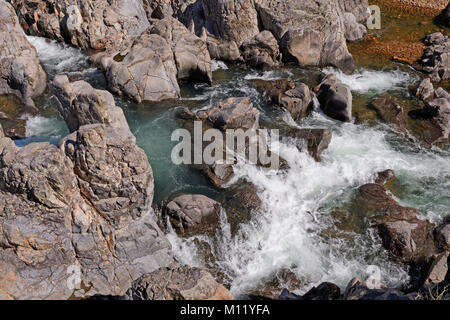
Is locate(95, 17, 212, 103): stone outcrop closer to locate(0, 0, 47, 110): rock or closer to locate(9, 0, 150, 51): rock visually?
locate(9, 0, 150, 51): rock

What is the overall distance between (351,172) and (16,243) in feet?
50.7

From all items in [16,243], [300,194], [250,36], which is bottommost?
[300,194]

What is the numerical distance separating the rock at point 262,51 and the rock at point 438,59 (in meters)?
10.7

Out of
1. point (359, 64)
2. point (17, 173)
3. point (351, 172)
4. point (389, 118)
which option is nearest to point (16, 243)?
point (17, 173)

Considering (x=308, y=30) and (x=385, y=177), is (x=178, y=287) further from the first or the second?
(x=308, y=30)

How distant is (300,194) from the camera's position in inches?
787

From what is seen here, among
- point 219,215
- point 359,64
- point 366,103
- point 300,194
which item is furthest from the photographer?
point 359,64

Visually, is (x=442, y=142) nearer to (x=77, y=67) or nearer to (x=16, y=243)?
(x=16, y=243)

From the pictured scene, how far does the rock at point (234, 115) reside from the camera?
22.3 m

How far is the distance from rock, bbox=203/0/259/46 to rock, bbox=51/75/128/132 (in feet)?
46.3

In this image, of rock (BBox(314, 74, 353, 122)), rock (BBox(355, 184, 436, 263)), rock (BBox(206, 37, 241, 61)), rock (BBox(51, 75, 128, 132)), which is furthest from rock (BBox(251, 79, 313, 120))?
rock (BBox(51, 75, 128, 132))

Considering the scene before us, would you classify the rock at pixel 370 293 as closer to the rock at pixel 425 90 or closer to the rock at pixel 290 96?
the rock at pixel 290 96

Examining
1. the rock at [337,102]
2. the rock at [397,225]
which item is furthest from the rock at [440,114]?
the rock at [397,225]

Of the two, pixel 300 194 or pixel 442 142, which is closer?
pixel 300 194
